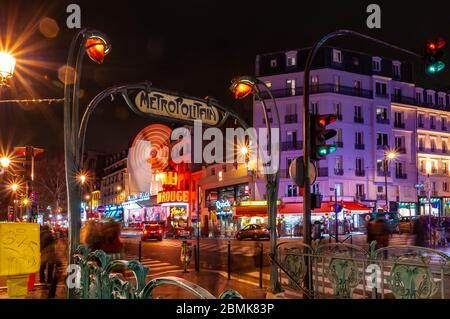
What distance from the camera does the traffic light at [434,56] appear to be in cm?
1070

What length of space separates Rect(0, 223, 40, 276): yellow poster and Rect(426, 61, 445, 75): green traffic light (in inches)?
341

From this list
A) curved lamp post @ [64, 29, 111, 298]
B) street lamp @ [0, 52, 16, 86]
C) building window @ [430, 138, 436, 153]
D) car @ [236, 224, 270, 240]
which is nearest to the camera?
curved lamp post @ [64, 29, 111, 298]

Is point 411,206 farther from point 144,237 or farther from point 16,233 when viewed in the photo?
point 16,233

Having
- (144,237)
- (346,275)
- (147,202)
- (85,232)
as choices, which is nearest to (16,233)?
(85,232)

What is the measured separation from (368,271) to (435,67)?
5.67m

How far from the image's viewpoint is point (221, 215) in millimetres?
55344

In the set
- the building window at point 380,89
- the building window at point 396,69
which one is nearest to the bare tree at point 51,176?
the building window at point 380,89

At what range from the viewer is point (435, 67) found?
10797mm

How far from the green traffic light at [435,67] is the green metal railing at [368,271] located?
4.46 metres

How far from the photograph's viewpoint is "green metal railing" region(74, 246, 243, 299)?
389 cm

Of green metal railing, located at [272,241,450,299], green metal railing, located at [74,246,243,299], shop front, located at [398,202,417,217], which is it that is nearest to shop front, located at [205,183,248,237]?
shop front, located at [398,202,417,217]

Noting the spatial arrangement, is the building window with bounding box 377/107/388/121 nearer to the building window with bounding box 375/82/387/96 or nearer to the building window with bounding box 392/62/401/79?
the building window with bounding box 375/82/387/96

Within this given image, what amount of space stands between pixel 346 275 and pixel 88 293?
3900mm

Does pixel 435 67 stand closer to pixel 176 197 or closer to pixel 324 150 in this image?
pixel 324 150
